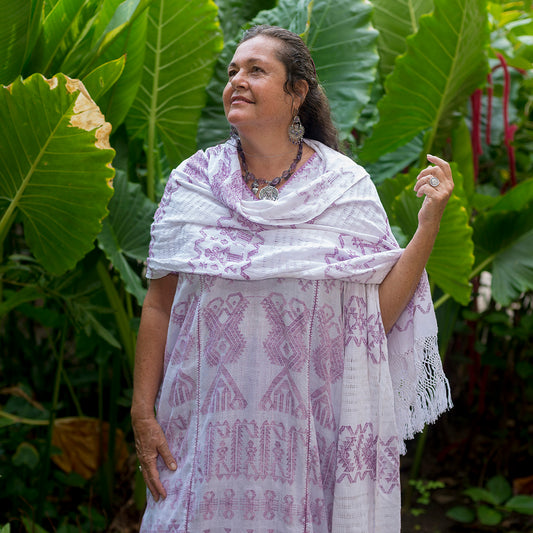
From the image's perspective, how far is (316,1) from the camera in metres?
2.47

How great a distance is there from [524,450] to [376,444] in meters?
2.04

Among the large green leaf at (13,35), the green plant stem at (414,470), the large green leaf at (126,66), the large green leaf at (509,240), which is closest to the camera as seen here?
the large green leaf at (13,35)

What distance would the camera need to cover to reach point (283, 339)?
1603 millimetres

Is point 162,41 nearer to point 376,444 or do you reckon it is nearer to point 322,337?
point 322,337

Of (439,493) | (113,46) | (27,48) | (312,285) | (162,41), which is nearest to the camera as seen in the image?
(312,285)

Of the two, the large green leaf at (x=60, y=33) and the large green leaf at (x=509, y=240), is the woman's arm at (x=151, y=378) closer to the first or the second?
the large green leaf at (x=60, y=33)

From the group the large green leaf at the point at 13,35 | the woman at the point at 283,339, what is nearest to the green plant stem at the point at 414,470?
the woman at the point at 283,339

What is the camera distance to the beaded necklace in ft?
5.41

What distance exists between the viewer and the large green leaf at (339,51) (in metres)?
2.45

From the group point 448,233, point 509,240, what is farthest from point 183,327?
point 509,240

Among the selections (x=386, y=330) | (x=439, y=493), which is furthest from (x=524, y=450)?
(x=386, y=330)

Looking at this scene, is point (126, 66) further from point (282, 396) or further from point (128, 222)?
point (282, 396)

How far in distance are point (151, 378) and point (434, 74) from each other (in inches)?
56.6

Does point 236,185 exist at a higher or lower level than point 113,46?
lower
